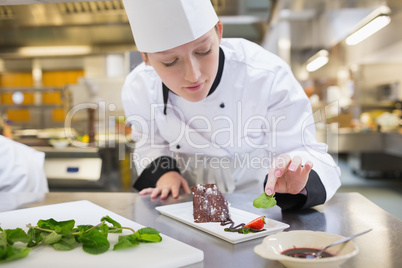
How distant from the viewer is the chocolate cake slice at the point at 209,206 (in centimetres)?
103

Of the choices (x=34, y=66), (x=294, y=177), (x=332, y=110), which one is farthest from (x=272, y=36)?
(x=294, y=177)

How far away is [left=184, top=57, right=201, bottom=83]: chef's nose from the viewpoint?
3.83 ft

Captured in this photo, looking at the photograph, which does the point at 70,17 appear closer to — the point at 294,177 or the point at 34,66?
the point at 34,66

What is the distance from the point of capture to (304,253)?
0.73m

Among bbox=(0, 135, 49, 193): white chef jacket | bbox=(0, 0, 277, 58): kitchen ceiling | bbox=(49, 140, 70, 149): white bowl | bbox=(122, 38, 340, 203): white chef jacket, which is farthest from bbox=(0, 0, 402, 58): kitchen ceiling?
bbox=(122, 38, 340, 203): white chef jacket

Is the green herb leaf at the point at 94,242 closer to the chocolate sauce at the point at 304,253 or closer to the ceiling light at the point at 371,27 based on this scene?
the chocolate sauce at the point at 304,253

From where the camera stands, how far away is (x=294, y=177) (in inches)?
42.8

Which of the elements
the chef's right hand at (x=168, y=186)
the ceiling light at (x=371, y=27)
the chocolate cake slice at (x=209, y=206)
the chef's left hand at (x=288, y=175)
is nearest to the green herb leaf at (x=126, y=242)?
the chocolate cake slice at (x=209, y=206)

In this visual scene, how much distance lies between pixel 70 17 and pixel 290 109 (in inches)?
180

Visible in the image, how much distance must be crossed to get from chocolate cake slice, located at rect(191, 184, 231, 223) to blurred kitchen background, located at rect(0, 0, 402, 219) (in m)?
0.91

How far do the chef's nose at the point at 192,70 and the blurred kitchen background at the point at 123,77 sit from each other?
0.64 m

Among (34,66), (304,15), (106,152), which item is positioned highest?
(304,15)

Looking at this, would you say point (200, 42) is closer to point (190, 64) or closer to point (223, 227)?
point (190, 64)

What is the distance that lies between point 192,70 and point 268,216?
1.61ft
